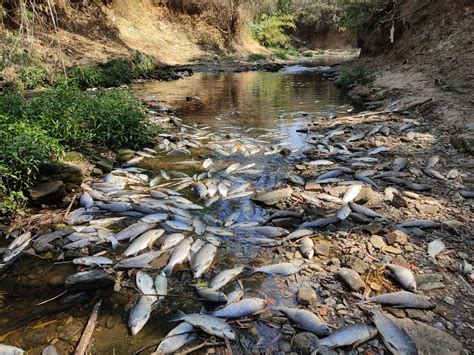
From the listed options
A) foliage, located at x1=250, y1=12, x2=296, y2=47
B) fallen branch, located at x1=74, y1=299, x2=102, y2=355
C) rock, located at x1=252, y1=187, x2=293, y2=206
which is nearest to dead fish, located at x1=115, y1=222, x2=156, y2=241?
fallen branch, located at x1=74, y1=299, x2=102, y2=355

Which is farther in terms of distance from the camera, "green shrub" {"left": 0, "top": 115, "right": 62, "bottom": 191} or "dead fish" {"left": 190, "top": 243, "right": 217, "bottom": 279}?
"green shrub" {"left": 0, "top": 115, "right": 62, "bottom": 191}

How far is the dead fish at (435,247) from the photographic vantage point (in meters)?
3.50

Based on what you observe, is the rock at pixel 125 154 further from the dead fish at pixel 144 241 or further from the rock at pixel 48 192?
the dead fish at pixel 144 241

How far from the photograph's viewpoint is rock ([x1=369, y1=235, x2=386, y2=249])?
3.71 m

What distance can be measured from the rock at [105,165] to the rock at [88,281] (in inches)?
116

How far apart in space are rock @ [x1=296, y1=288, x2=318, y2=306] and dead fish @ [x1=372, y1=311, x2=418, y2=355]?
1.66 ft

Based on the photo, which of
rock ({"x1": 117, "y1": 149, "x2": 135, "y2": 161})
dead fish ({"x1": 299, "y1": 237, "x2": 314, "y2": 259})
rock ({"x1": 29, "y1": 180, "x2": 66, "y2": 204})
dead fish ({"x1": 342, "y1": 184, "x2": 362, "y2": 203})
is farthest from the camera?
rock ({"x1": 117, "y1": 149, "x2": 135, "y2": 161})

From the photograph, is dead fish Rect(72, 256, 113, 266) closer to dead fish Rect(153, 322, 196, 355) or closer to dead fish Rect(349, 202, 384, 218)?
dead fish Rect(153, 322, 196, 355)

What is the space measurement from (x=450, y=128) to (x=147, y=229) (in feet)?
22.8

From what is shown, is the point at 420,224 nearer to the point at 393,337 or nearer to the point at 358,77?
the point at 393,337

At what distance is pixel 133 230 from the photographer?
13.2 feet

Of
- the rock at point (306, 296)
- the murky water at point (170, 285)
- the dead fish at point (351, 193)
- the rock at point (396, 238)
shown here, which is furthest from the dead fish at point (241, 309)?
the dead fish at point (351, 193)

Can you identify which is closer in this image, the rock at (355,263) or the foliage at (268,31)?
Answer: the rock at (355,263)

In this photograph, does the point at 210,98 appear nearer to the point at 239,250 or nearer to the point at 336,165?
the point at 336,165
